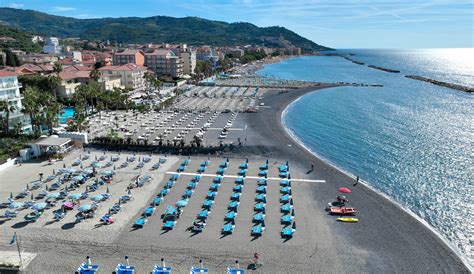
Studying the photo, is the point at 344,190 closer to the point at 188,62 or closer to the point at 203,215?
the point at 203,215

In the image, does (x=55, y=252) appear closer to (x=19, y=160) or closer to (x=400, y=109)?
(x=19, y=160)

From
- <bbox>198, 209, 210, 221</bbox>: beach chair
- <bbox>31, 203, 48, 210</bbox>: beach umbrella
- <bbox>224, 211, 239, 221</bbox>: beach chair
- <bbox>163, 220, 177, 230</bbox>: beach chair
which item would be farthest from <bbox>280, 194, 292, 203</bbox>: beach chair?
<bbox>31, 203, 48, 210</bbox>: beach umbrella

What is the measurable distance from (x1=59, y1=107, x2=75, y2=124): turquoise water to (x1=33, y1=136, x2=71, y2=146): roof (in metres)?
19.9

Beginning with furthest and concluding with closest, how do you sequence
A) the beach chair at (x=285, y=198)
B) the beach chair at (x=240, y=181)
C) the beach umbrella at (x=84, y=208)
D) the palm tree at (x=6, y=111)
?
the palm tree at (x=6, y=111)
the beach chair at (x=240, y=181)
the beach chair at (x=285, y=198)
the beach umbrella at (x=84, y=208)

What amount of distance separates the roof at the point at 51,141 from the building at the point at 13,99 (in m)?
11.5

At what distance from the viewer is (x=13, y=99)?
189 feet

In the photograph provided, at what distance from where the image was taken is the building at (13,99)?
55.7 meters

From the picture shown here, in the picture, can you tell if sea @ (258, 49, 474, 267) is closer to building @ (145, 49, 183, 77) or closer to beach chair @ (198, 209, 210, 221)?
beach chair @ (198, 209, 210, 221)

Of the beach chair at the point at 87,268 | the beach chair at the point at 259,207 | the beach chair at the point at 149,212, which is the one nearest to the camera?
the beach chair at the point at 87,268

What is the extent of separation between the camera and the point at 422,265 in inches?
1035

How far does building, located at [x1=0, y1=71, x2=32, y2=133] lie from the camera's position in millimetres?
55688

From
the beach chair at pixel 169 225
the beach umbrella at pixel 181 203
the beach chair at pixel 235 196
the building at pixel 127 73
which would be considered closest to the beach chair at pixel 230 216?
the beach chair at pixel 235 196

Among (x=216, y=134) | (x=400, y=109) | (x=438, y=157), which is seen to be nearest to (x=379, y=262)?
(x=438, y=157)

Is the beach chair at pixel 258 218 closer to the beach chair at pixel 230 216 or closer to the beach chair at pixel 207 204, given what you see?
the beach chair at pixel 230 216
